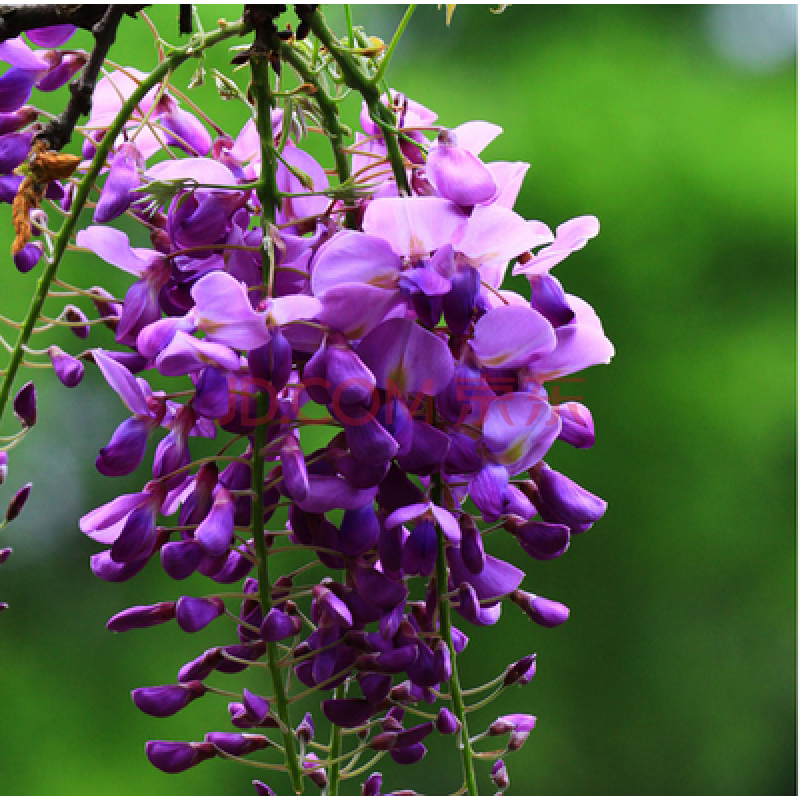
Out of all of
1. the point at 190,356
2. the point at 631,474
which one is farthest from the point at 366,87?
the point at 631,474

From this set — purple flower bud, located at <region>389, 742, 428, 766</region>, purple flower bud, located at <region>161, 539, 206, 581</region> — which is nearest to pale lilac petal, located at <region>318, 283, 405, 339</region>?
purple flower bud, located at <region>161, 539, 206, 581</region>

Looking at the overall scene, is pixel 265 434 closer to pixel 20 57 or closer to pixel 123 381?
pixel 123 381

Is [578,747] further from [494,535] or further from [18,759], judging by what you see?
[18,759]

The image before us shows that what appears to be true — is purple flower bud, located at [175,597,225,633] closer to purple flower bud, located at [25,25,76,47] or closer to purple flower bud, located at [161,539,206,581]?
purple flower bud, located at [161,539,206,581]

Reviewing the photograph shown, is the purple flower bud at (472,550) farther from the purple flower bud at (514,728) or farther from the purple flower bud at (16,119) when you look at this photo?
the purple flower bud at (16,119)

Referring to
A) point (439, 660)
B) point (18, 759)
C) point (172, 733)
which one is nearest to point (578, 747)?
point (172, 733)
